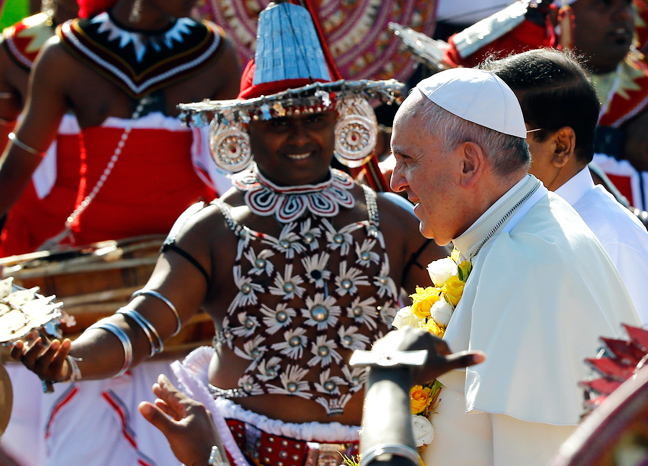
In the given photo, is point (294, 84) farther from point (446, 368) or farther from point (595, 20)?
point (595, 20)

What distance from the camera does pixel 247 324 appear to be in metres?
3.15

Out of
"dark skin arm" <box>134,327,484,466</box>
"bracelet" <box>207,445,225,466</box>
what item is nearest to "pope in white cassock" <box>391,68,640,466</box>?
"dark skin arm" <box>134,327,484,466</box>

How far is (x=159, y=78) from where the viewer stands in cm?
434

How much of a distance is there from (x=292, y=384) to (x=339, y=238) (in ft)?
1.83

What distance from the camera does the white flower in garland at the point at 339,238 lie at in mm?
3211

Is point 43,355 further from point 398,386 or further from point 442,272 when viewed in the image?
point 398,386

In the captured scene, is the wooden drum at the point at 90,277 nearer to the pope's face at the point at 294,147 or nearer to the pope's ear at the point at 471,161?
the pope's face at the point at 294,147

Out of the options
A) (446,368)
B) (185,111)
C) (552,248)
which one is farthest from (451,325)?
(185,111)

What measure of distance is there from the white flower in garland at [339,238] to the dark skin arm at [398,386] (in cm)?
166

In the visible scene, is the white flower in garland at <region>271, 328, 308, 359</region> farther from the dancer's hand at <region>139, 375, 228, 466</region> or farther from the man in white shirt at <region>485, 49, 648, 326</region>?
the man in white shirt at <region>485, 49, 648, 326</region>

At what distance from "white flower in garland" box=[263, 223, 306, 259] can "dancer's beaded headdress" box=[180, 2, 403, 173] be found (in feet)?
1.21

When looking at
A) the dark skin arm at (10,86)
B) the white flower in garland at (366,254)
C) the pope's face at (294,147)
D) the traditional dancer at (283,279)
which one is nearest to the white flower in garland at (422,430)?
the traditional dancer at (283,279)

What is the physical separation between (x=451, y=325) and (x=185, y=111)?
1768 millimetres

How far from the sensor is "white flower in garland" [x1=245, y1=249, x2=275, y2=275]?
3146 mm
